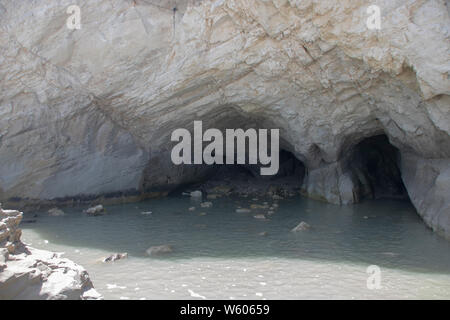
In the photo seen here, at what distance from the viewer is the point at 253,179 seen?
1886 cm

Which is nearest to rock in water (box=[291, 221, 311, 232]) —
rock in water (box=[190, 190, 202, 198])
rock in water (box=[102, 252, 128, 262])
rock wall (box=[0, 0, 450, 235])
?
rock wall (box=[0, 0, 450, 235])

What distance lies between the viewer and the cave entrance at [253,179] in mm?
16703

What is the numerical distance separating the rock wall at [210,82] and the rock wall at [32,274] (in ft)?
21.4

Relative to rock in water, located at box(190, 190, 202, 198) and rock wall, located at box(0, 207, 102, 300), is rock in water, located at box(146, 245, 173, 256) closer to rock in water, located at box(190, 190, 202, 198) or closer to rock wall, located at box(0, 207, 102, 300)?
rock wall, located at box(0, 207, 102, 300)

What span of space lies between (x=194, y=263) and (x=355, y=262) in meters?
2.89

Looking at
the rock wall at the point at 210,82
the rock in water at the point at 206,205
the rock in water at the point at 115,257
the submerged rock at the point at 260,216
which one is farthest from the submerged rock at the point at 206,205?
the rock in water at the point at 115,257

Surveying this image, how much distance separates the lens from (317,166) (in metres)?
14.2

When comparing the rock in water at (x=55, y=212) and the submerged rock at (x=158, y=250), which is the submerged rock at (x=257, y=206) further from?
the rock in water at (x=55, y=212)

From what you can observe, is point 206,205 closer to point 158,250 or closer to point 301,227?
point 301,227

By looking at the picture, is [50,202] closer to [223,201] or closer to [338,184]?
[223,201]

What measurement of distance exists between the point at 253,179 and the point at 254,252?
11536 mm

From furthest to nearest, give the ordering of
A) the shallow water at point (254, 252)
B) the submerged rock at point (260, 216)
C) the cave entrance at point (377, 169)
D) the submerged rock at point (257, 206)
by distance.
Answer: the cave entrance at point (377, 169)
the submerged rock at point (257, 206)
the submerged rock at point (260, 216)
the shallow water at point (254, 252)

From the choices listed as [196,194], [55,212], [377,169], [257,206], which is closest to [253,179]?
[196,194]

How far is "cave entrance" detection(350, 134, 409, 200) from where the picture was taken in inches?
560
